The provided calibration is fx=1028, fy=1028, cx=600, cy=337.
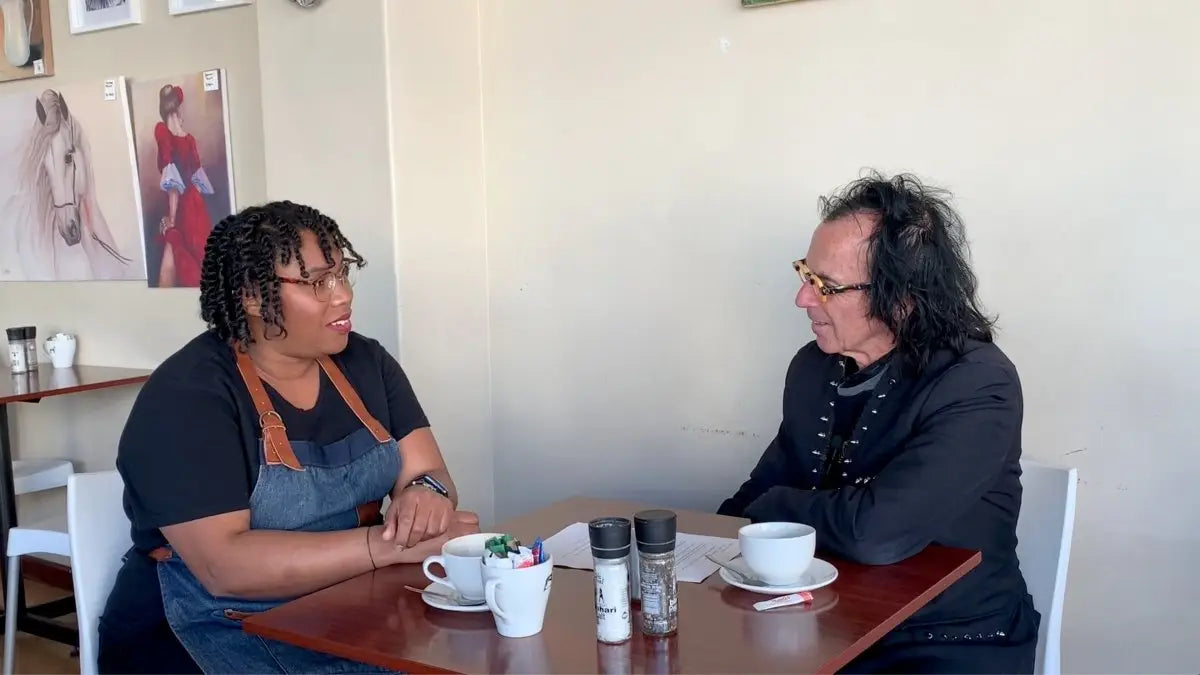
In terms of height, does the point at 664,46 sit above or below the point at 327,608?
above

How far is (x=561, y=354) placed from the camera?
115 inches

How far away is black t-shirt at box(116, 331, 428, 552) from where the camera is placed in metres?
1.67

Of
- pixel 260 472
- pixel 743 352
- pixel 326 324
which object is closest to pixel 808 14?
pixel 743 352

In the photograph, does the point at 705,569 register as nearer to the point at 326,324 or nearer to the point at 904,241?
the point at 904,241

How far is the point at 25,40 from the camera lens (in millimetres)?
3742

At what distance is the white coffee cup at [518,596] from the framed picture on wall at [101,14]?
2.91 metres

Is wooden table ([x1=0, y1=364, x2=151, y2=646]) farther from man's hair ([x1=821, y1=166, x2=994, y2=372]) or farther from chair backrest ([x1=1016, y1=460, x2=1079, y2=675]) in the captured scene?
chair backrest ([x1=1016, y1=460, x2=1079, y2=675])

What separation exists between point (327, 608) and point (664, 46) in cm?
175

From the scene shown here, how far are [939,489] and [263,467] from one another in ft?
3.69

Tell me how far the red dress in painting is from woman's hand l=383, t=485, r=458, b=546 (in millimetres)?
1918

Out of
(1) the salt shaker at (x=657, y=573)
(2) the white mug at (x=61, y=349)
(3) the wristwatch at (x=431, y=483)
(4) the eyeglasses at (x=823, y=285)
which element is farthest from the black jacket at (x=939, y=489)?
(2) the white mug at (x=61, y=349)

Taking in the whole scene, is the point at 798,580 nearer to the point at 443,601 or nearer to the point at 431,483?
the point at 443,601

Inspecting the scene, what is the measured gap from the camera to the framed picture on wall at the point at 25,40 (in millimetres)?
3701

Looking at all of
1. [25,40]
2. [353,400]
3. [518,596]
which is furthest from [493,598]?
[25,40]
